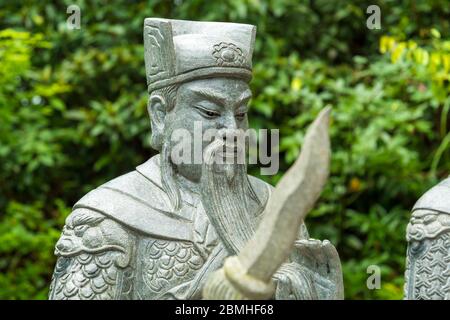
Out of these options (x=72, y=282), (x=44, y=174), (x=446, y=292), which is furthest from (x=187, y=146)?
(x=44, y=174)

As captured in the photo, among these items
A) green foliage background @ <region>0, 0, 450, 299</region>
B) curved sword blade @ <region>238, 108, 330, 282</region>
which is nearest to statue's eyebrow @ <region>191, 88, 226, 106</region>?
curved sword blade @ <region>238, 108, 330, 282</region>

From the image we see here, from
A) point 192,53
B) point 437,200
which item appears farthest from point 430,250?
point 192,53

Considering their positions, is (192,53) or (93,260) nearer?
(93,260)

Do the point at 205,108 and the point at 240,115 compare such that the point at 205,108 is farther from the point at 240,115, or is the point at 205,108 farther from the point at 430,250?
the point at 430,250

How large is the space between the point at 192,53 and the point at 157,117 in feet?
1.06

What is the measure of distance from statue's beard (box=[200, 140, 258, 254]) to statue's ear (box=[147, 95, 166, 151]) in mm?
234

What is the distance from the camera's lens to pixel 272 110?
332 inches

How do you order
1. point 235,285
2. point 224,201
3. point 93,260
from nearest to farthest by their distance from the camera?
point 235,285, point 93,260, point 224,201

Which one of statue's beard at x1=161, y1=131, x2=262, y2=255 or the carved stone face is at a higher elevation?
the carved stone face

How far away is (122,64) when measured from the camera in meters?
8.53

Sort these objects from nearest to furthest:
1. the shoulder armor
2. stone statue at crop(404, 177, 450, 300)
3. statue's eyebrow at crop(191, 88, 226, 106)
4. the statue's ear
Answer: the shoulder armor, statue's eyebrow at crop(191, 88, 226, 106), the statue's ear, stone statue at crop(404, 177, 450, 300)

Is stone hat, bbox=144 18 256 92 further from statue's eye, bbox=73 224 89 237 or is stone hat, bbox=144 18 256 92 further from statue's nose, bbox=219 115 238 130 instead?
statue's eye, bbox=73 224 89 237

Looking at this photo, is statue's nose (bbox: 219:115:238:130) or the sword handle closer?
the sword handle

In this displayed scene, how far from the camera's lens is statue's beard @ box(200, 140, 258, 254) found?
5.32 metres
